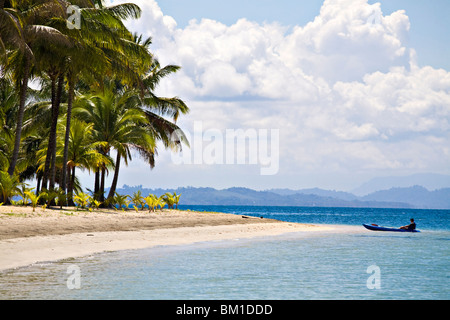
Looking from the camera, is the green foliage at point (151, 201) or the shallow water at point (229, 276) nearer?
the shallow water at point (229, 276)

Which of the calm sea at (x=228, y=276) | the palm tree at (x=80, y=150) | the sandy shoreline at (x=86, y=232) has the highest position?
the palm tree at (x=80, y=150)

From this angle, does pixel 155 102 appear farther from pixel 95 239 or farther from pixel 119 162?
pixel 95 239

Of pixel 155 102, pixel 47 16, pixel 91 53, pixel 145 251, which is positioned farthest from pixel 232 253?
pixel 155 102

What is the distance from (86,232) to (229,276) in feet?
28.7

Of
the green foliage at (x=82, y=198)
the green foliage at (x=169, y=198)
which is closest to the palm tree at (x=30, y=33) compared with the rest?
the green foliage at (x=82, y=198)

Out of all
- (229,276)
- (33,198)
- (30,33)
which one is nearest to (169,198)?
(33,198)

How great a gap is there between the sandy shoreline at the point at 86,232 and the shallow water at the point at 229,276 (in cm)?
103

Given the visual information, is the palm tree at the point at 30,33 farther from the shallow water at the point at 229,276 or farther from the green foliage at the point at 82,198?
the shallow water at the point at 229,276

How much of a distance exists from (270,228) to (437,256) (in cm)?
1260

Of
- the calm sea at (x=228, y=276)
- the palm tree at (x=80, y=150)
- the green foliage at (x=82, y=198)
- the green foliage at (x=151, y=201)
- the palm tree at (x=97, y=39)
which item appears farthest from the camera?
the green foliage at (x=151, y=201)

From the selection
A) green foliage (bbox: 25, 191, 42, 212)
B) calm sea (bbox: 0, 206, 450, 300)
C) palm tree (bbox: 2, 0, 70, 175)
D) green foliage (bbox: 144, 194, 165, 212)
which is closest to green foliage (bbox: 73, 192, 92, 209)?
green foliage (bbox: 25, 191, 42, 212)

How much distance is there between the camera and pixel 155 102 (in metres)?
35.8

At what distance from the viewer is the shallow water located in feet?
32.8

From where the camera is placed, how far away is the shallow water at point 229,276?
1000 centimetres
